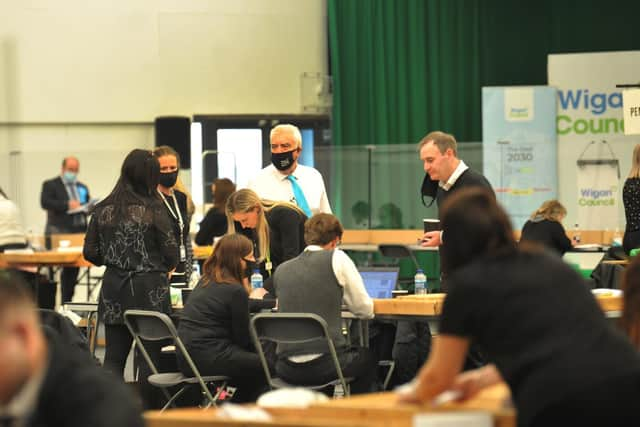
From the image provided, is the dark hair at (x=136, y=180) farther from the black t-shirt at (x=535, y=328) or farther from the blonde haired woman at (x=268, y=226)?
the black t-shirt at (x=535, y=328)

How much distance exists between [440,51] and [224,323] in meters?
9.58

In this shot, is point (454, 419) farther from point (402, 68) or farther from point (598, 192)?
point (402, 68)

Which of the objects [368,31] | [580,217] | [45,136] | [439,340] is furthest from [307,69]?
[439,340]

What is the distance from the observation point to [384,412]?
102 inches

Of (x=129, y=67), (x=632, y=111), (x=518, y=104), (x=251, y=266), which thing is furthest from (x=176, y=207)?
(x=129, y=67)

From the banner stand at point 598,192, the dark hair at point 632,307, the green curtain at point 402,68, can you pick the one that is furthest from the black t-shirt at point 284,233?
the green curtain at point 402,68

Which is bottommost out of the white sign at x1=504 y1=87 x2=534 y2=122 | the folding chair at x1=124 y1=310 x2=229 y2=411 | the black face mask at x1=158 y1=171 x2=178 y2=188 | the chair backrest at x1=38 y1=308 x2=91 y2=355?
the folding chair at x1=124 y1=310 x2=229 y2=411

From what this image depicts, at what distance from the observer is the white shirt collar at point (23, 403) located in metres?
2.16

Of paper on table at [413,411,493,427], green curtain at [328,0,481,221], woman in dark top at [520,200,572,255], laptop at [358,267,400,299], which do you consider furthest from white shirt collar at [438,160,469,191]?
green curtain at [328,0,481,221]

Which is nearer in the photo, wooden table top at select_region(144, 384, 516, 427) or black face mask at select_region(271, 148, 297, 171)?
wooden table top at select_region(144, 384, 516, 427)

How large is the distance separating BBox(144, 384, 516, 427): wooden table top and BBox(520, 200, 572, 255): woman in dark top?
7.45 m

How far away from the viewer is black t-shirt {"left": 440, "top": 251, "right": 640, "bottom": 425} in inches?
98.0

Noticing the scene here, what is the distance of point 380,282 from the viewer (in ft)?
22.0

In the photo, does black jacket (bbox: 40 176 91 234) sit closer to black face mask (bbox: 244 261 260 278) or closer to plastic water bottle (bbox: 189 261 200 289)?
plastic water bottle (bbox: 189 261 200 289)
